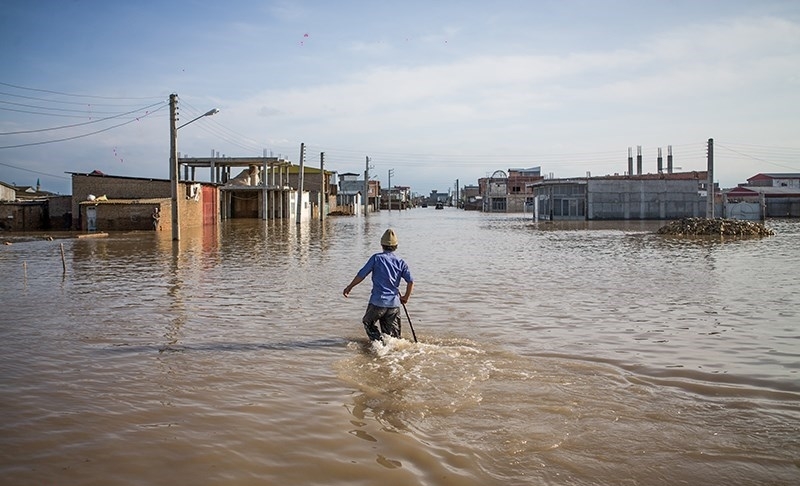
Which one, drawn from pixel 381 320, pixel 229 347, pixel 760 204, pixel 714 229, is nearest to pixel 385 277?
pixel 381 320

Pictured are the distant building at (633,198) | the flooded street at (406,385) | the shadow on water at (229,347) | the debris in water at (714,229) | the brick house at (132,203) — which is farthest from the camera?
the distant building at (633,198)

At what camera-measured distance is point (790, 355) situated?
26.2 feet

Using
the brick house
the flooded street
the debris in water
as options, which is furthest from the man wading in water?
the brick house

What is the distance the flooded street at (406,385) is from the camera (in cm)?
480

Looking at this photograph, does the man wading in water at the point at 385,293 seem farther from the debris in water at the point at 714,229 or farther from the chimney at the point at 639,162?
the chimney at the point at 639,162

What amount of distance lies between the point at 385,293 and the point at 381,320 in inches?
14.8

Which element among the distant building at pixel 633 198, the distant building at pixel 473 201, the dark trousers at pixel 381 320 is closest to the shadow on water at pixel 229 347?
the dark trousers at pixel 381 320

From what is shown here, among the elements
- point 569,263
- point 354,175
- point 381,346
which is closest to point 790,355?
point 381,346

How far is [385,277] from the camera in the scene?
8.55 metres

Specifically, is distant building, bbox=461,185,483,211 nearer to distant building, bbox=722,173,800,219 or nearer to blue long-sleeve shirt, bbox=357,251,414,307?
distant building, bbox=722,173,800,219

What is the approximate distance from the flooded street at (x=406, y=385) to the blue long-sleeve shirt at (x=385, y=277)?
0.57m

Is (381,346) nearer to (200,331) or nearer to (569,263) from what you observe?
(200,331)

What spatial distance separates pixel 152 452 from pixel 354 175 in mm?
138980

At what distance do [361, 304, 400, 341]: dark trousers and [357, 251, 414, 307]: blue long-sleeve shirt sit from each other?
76 millimetres
